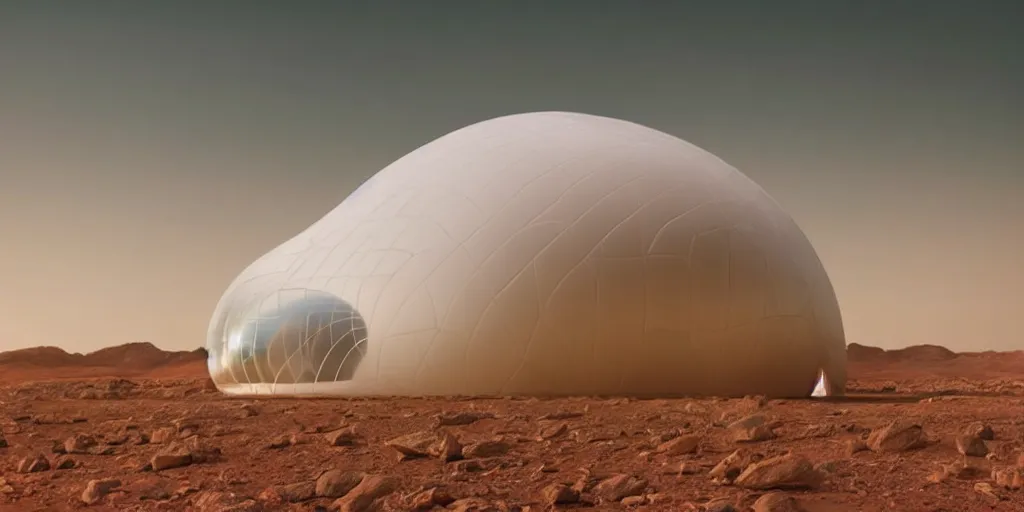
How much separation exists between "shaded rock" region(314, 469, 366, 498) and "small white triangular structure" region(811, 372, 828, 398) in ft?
40.7

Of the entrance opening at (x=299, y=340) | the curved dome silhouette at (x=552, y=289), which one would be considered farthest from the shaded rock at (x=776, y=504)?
the entrance opening at (x=299, y=340)

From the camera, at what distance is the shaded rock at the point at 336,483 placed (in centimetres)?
802

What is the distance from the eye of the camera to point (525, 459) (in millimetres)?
9039

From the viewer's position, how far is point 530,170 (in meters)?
18.2

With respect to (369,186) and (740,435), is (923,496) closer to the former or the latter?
(740,435)

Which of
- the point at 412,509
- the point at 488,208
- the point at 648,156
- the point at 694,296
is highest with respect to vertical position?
the point at 648,156

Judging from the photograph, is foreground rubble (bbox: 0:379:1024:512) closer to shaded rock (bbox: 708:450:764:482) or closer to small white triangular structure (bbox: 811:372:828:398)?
shaded rock (bbox: 708:450:764:482)

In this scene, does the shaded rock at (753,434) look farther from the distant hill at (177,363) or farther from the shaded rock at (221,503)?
the distant hill at (177,363)

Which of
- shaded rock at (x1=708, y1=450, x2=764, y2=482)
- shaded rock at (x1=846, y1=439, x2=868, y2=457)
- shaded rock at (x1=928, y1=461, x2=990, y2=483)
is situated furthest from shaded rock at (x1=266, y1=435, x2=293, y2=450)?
shaded rock at (x1=928, y1=461, x2=990, y2=483)

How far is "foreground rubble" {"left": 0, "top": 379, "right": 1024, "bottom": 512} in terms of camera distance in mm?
7531

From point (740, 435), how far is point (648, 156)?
32.3 ft

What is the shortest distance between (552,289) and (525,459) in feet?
24.8

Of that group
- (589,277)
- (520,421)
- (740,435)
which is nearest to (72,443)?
(520,421)

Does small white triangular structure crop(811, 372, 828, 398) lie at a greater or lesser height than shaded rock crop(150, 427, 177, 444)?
greater
